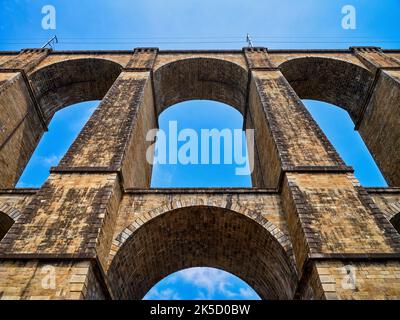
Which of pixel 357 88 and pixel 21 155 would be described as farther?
pixel 357 88

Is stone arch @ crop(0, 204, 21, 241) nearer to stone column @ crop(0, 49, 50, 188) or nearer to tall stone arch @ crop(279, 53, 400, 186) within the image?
stone column @ crop(0, 49, 50, 188)

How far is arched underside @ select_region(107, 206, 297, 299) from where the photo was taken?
817 centimetres

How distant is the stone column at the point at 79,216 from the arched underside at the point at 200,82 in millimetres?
4460

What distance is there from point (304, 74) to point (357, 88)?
8.66 ft

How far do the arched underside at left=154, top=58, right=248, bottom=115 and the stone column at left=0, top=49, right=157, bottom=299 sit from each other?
446cm

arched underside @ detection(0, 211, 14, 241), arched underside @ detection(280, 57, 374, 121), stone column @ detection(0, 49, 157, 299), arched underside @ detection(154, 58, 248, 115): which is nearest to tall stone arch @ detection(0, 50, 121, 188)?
arched underside @ detection(154, 58, 248, 115)

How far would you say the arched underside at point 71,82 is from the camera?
15188mm

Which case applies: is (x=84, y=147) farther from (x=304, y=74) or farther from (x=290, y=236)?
(x=304, y=74)

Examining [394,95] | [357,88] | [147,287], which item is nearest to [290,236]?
[147,287]

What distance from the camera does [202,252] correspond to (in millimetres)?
10133
